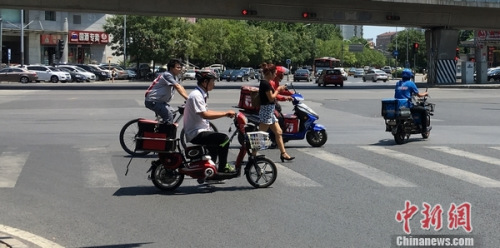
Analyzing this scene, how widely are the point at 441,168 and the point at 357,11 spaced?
40.0 m

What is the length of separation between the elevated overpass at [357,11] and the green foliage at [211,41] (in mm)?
21863

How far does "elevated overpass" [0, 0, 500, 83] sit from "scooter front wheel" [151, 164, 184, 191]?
35386 mm

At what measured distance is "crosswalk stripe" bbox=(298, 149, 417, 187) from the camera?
11102 mm

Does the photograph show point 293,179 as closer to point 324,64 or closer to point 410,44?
point 324,64

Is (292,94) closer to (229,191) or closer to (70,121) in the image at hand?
(229,191)

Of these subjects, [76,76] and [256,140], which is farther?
[76,76]

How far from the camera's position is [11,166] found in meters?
12.5

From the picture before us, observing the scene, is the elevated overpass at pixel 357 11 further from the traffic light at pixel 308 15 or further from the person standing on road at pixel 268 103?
the person standing on road at pixel 268 103

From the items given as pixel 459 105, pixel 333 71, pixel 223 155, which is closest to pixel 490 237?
pixel 223 155

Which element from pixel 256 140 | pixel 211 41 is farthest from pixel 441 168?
A: pixel 211 41

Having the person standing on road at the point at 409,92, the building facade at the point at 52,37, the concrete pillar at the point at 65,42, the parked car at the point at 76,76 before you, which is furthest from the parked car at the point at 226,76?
the person standing on road at the point at 409,92

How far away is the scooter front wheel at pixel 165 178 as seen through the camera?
10.2 metres

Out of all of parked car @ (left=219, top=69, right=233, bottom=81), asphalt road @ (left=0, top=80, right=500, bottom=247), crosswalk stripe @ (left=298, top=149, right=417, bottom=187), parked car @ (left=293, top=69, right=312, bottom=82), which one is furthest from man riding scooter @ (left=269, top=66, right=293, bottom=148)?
parked car @ (left=293, top=69, right=312, bottom=82)

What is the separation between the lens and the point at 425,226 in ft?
26.7
